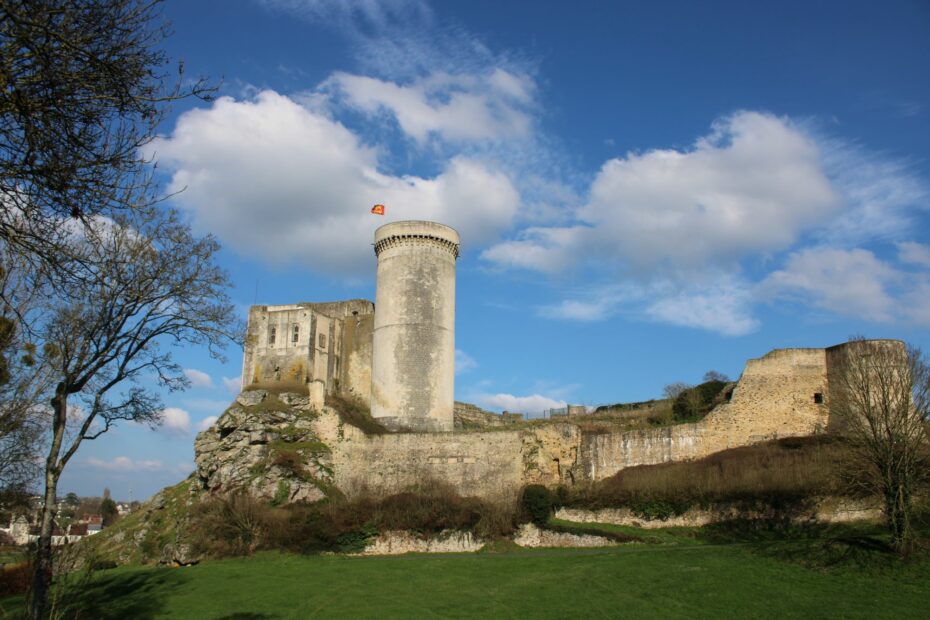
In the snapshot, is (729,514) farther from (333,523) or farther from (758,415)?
(333,523)

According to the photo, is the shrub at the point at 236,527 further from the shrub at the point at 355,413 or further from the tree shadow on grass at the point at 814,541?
the tree shadow on grass at the point at 814,541

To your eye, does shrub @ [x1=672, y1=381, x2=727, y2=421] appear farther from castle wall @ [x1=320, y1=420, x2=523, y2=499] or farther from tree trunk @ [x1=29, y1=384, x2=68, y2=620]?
tree trunk @ [x1=29, y1=384, x2=68, y2=620]

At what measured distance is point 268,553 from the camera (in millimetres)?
28438

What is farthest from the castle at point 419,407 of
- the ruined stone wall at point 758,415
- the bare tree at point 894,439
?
the bare tree at point 894,439

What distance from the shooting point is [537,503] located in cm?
2942

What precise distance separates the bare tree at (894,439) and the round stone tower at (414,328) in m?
19.2

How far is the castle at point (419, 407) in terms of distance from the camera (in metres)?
31.9

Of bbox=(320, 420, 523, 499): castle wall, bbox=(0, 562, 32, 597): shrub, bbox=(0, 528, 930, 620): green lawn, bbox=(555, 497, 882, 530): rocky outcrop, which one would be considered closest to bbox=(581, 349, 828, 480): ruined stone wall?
bbox=(555, 497, 882, 530): rocky outcrop

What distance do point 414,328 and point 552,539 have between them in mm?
13976

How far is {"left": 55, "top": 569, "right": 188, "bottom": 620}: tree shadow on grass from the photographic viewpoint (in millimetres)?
18594

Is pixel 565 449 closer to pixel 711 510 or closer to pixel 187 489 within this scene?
pixel 711 510

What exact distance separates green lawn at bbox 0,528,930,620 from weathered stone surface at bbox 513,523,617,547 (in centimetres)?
181

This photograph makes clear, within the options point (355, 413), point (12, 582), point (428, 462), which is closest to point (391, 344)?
point (355, 413)

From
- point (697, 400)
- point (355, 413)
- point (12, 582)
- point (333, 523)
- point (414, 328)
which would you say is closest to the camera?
point (12, 582)
